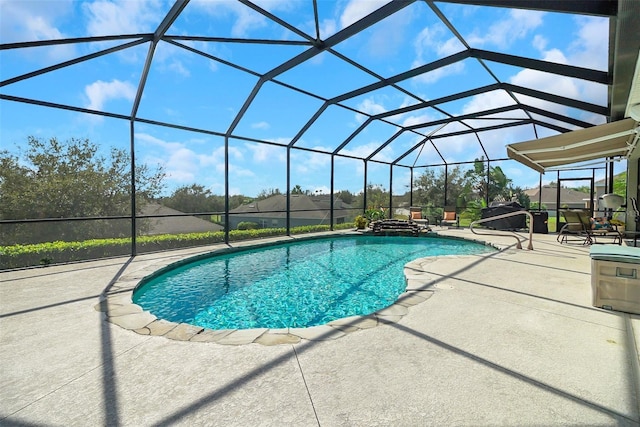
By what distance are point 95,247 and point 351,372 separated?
8.92 m

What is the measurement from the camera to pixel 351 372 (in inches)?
78.0

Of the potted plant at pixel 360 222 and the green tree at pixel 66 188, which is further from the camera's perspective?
the potted plant at pixel 360 222

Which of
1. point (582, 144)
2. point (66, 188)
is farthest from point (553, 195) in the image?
point (66, 188)

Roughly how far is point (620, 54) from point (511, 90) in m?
4.55

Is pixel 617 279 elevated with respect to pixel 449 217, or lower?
lower

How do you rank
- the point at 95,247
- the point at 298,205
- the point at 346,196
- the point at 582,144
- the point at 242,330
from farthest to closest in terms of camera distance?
1. the point at 298,205
2. the point at 346,196
3. the point at 95,247
4. the point at 582,144
5. the point at 242,330

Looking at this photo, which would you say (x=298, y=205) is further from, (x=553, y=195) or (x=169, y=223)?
(x=553, y=195)

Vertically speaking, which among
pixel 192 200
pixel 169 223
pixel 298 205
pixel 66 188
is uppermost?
pixel 66 188

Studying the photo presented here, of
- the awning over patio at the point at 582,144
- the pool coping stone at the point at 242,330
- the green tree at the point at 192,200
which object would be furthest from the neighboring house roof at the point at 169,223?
the awning over patio at the point at 582,144

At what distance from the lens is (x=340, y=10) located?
498 cm

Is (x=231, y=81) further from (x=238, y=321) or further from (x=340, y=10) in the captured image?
(x=238, y=321)

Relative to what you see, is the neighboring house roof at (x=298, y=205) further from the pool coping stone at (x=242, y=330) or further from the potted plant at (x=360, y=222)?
the pool coping stone at (x=242, y=330)

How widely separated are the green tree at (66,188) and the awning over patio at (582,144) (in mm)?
15113

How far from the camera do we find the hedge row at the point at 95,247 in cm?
618
